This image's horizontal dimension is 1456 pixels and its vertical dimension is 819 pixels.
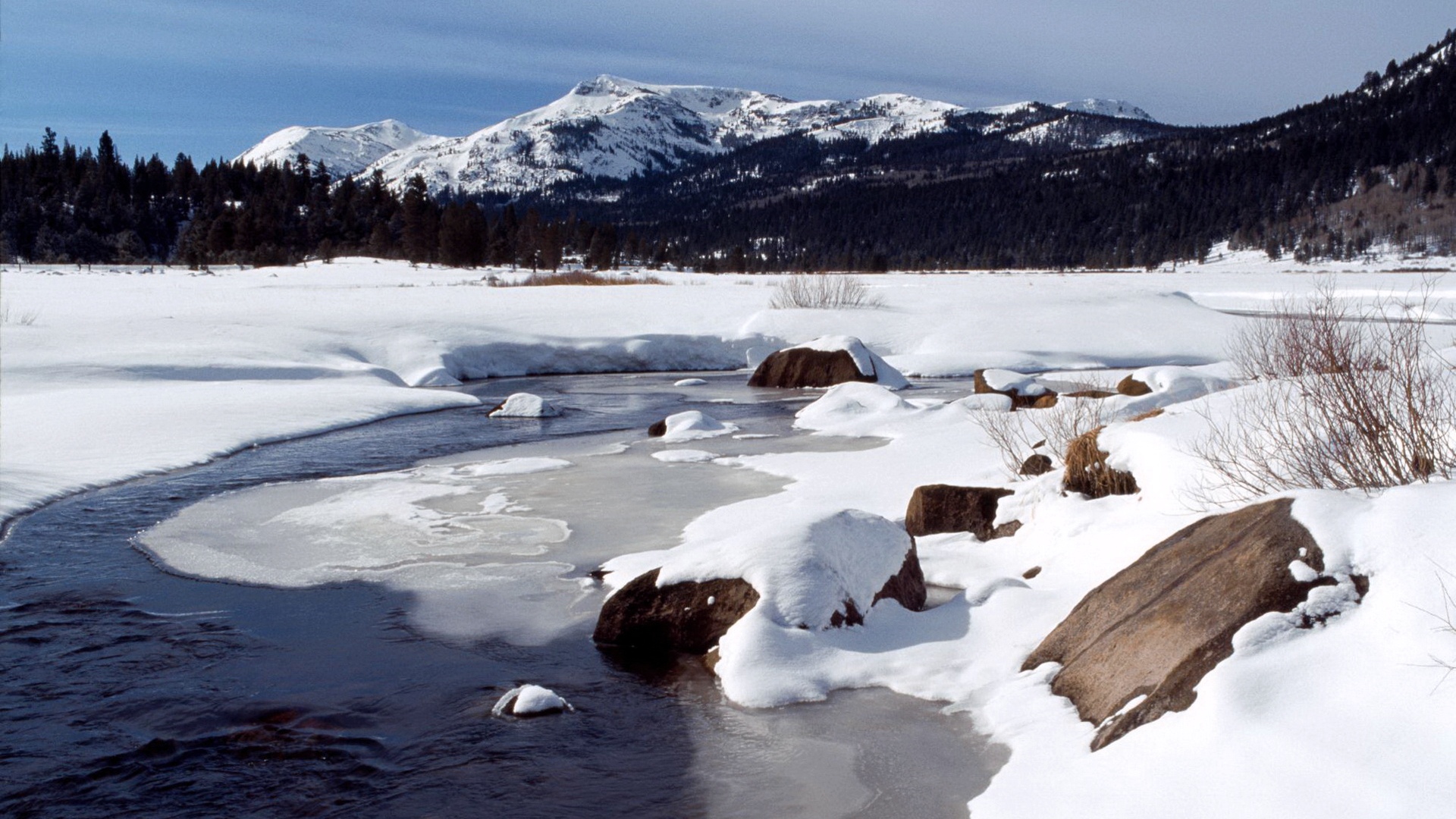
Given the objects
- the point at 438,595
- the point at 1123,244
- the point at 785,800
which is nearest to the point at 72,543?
the point at 438,595

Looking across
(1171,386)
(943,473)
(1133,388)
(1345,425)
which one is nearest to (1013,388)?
(1133,388)

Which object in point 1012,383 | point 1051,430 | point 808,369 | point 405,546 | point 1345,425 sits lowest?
point 405,546

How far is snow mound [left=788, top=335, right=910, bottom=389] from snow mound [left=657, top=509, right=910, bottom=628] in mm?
15690

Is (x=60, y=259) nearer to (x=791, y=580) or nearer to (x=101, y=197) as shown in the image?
(x=101, y=197)

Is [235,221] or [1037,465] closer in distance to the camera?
[1037,465]

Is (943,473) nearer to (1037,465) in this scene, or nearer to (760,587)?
(1037,465)

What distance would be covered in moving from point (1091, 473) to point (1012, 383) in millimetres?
10256

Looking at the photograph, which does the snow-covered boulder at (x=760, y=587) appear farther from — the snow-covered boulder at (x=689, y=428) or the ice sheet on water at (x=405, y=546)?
the snow-covered boulder at (x=689, y=428)

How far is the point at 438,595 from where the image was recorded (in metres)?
8.09

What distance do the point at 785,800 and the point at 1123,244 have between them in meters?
133

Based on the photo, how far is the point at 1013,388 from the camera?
61.8 feet

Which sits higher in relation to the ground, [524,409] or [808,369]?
→ [808,369]

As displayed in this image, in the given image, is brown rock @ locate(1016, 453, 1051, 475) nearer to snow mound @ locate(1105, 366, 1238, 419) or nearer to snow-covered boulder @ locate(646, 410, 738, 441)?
snow mound @ locate(1105, 366, 1238, 419)

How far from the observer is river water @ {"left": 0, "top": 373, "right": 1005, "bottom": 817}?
4965mm
